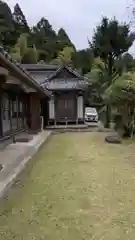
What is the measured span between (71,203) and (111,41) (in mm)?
21419

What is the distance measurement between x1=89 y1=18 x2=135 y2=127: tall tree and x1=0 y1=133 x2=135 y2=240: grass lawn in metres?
16.7

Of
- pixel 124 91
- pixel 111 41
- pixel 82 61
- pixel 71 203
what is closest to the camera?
pixel 71 203

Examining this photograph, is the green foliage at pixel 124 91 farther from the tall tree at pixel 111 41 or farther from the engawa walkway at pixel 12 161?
the tall tree at pixel 111 41

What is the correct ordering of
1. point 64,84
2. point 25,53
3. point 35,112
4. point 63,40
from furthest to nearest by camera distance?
1. point 63,40
2. point 25,53
3. point 64,84
4. point 35,112

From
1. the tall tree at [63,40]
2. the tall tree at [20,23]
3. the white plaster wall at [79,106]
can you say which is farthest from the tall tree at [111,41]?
the tall tree at [20,23]

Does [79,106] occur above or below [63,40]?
below

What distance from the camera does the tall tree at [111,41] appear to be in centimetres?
2519

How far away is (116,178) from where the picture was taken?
293 inches

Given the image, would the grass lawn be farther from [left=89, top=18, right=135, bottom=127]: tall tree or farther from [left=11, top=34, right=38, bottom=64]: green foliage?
[left=11, top=34, right=38, bottom=64]: green foliage

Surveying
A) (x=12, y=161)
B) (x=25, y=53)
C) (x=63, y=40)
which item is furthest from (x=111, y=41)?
(x=63, y=40)

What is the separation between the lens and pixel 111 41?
83.8 feet

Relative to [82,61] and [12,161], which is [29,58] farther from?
[12,161]

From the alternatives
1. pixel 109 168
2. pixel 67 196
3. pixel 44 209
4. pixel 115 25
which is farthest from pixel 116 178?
pixel 115 25

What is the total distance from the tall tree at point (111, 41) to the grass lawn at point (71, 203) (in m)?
16.7
